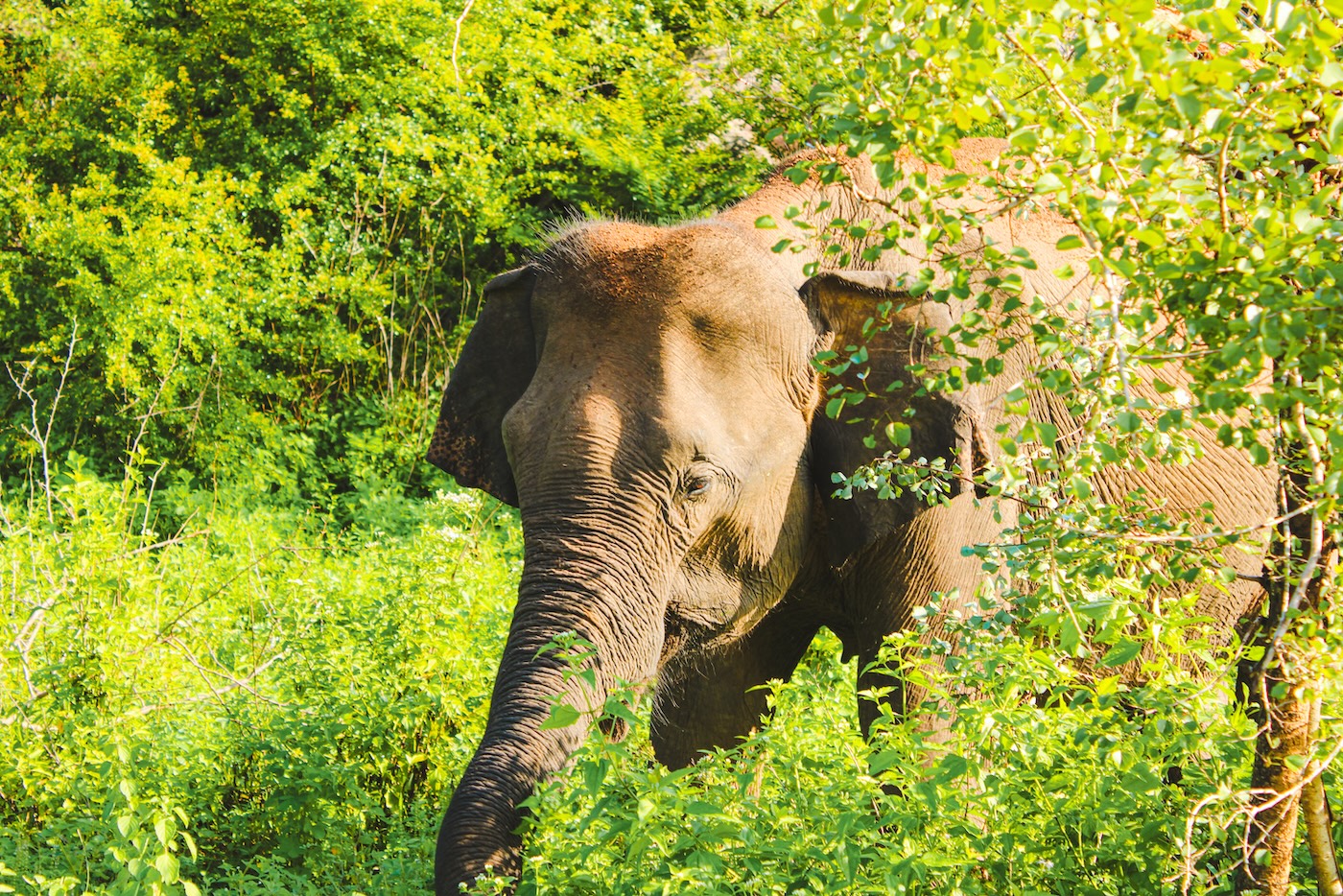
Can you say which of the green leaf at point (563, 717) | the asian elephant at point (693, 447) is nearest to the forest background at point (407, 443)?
the green leaf at point (563, 717)

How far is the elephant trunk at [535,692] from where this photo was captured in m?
3.41

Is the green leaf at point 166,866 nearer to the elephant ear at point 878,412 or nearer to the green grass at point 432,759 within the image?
the green grass at point 432,759

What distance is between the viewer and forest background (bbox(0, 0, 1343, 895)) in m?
2.68

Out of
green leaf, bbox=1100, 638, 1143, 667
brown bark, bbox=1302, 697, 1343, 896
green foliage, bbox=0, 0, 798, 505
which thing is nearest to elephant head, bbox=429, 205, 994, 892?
green leaf, bbox=1100, 638, 1143, 667

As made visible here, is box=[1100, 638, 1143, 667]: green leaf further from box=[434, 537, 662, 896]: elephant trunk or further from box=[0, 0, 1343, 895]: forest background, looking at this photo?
box=[434, 537, 662, 896]: elephant trunk

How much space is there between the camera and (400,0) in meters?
10.6

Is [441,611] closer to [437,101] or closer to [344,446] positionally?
[344,446]

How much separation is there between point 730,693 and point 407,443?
219 inches

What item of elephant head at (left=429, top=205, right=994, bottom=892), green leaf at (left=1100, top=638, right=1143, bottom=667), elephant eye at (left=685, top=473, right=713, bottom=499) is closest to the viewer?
green leaf at (left=1100, top=638, right=1143, bottom=667)

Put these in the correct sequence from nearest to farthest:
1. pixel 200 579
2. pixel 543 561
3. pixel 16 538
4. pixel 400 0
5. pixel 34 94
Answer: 1. pixel 543 561
2. pixel 16 538
3. pixel 200 579
4. pixel 400 0
5. pixel 34 94

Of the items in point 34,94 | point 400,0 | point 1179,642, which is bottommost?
point 1179,642

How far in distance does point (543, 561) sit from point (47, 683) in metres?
2.14

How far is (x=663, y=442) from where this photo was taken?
406 centimetres

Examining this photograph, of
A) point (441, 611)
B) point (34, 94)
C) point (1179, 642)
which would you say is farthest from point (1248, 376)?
point (34, 94)
